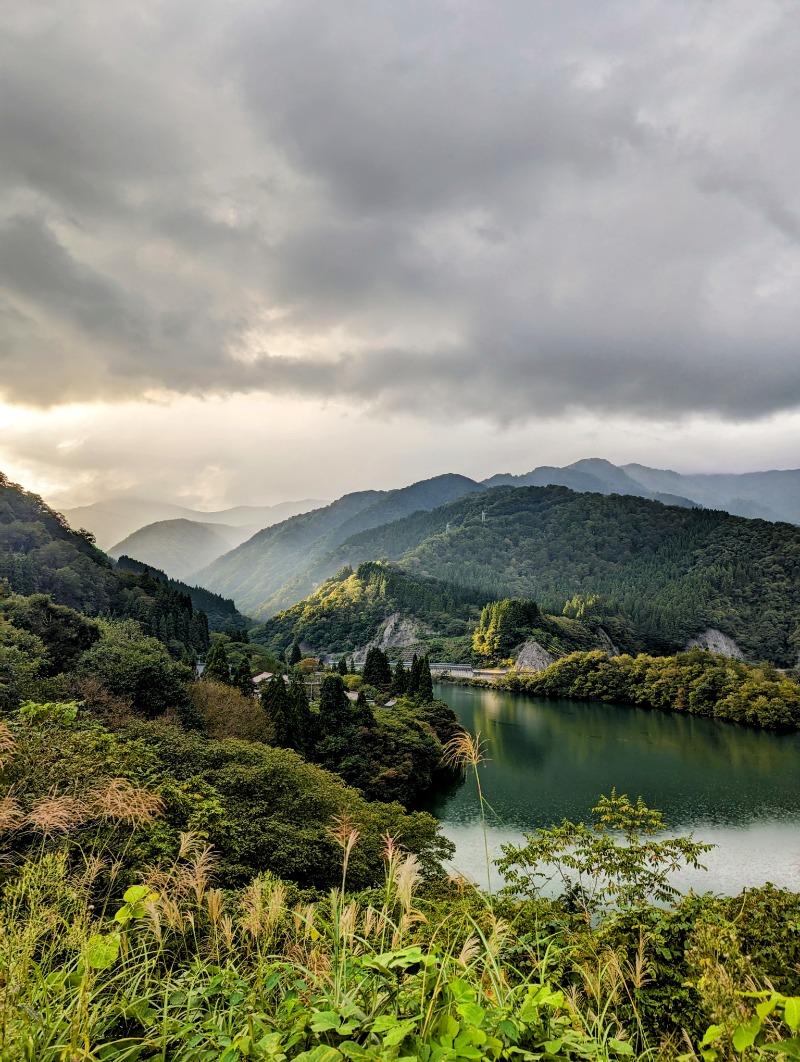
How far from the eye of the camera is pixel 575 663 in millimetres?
54438

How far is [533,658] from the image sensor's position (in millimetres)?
63219

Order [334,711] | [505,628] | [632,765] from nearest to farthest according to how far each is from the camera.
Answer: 1. [334,711]
2. [632,765]
3. [505,628]

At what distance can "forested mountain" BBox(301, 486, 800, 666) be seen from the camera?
83.5m

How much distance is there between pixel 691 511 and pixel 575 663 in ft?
337

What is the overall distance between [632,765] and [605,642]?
49410 millimetres

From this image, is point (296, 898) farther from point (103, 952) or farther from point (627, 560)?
point (627, 560)

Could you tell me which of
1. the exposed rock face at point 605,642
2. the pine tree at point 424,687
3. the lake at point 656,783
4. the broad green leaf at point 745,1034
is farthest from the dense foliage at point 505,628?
the broad green leaf at point 745,1034

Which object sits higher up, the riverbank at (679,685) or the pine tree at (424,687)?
the pine tree at (424,687)

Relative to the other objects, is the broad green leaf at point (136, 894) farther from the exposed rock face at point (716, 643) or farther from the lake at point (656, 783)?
the exposed rock face at point (716, 643)

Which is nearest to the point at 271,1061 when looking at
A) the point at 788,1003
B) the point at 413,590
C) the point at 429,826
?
the point at 788,1003

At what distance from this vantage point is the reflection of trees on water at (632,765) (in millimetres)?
22906

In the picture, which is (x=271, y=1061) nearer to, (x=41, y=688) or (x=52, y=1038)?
(x=52, y=1038)

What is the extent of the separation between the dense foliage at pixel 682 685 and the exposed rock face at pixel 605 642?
20.2 metres

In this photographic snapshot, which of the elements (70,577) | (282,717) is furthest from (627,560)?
(282,717)
